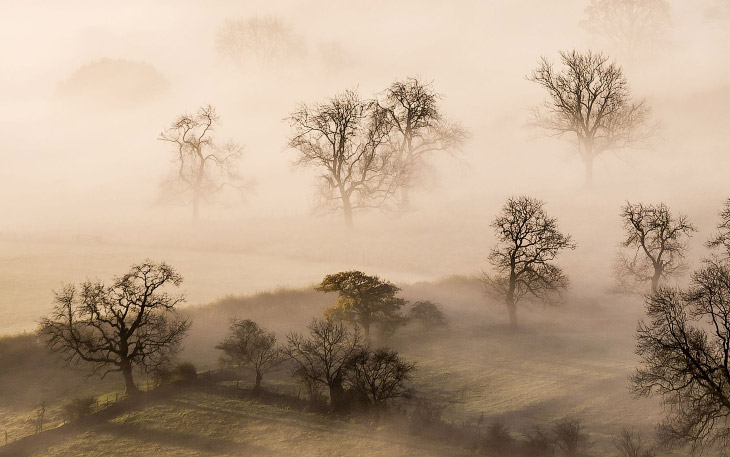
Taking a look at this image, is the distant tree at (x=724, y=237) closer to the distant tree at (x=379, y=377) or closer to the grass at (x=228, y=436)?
the distant tree at (x=379, y=377)

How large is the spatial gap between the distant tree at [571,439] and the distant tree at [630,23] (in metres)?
109

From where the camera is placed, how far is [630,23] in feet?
384

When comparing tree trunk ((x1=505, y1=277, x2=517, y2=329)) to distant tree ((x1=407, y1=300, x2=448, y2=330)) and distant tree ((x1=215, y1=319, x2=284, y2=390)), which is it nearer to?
distant tree ((x1=407, y1=300, x2=448, y2=330))

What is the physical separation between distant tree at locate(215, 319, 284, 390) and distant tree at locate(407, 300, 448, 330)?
12.2 metres

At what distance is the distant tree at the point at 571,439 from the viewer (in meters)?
26.5

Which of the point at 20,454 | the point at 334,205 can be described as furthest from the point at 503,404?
the point at 334,205

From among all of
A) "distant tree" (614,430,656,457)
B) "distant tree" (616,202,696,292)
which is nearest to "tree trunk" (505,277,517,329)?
"distant tree" (616,202,696,292)

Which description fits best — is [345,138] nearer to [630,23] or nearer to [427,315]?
[427,315]

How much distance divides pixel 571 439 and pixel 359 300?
1799 cm

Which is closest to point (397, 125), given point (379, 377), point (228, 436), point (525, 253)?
point (525, 253)

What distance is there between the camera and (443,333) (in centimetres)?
4412

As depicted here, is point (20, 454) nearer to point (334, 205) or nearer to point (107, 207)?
point (334, 205)

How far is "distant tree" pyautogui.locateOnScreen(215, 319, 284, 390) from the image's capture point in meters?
35.8

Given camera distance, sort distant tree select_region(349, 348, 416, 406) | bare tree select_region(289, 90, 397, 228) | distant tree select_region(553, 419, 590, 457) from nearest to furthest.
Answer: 1. distant tree select_region(553, 419, 590, 457)
2. distant tree select_region(349, 348, 416, 406)
3. bare tree select_region(289, 90, 397, 228)
